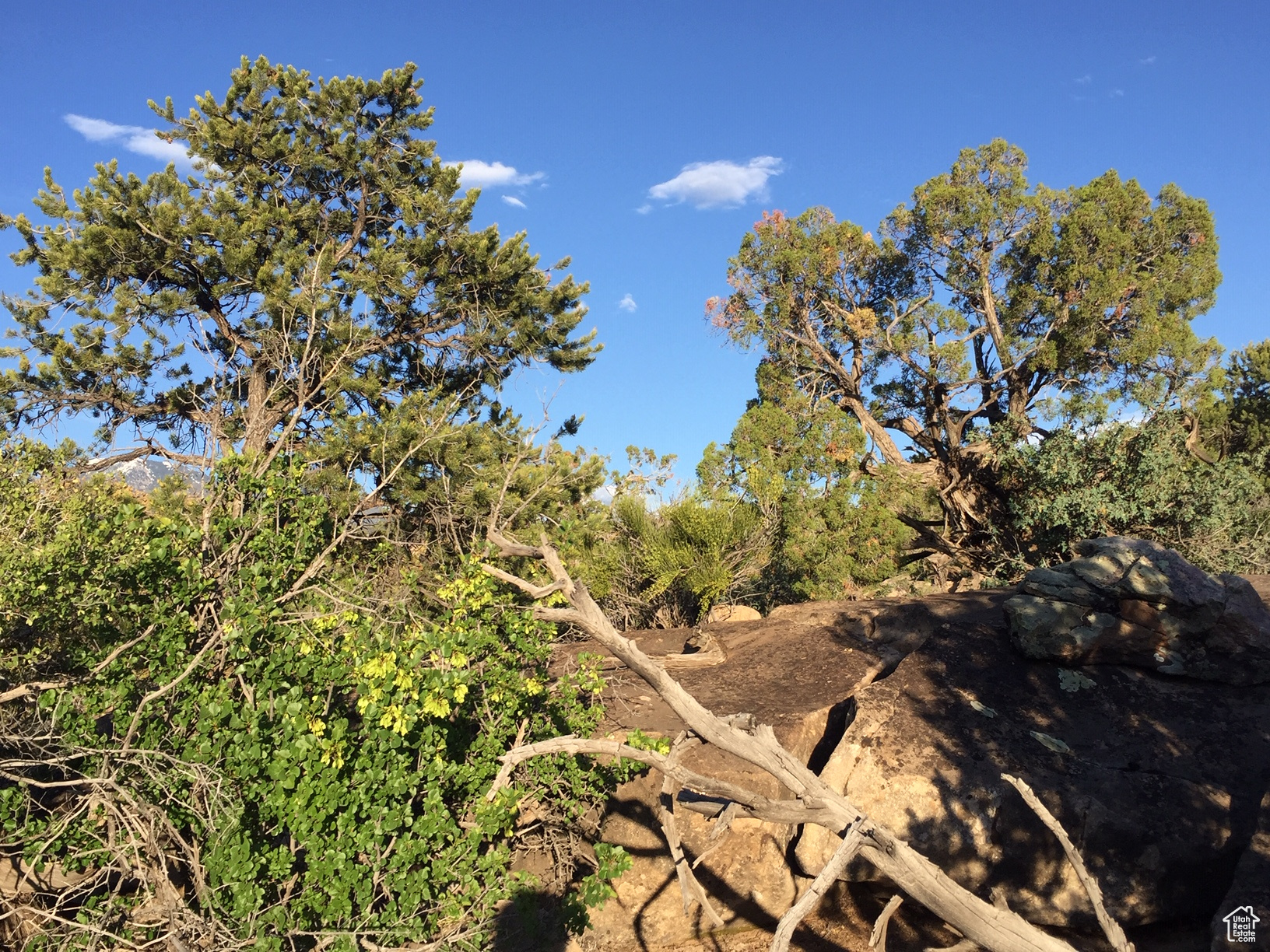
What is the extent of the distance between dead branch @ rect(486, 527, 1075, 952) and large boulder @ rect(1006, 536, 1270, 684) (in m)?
3.22

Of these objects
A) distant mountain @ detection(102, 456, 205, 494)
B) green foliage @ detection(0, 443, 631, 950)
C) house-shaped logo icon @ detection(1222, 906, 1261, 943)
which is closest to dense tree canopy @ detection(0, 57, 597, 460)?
distant mountain @ detection(102, 456, 205, 494)

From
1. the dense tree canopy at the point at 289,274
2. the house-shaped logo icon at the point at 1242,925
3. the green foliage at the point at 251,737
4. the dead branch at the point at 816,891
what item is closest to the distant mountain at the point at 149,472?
the dense tree canopy at the point at 289,274

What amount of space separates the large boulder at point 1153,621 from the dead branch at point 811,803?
3.22m

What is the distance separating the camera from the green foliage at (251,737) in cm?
469

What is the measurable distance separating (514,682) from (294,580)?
1.92 metres

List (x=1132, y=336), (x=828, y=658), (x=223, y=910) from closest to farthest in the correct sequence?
(x=223, y=910), (x=828, y=658), (x=1132, y=336)

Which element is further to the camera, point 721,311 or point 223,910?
point 721,311

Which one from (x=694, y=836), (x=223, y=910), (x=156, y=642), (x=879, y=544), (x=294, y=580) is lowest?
(x=223, y=910)

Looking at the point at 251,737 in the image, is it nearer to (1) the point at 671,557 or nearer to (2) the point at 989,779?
(2) the point at 989,779

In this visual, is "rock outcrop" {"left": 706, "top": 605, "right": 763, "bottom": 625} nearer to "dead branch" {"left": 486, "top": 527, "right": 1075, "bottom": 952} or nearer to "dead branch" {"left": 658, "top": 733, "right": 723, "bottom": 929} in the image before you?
"dead branch" {"left": 486, "top": 527, "right": 1075, "bottom": 952}

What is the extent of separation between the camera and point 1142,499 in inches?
453

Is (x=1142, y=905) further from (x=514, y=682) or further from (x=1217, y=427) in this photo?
(x=1217, y=427)

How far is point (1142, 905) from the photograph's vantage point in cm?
557

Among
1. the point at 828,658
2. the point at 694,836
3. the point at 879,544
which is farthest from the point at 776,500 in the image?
the point at 694,836
